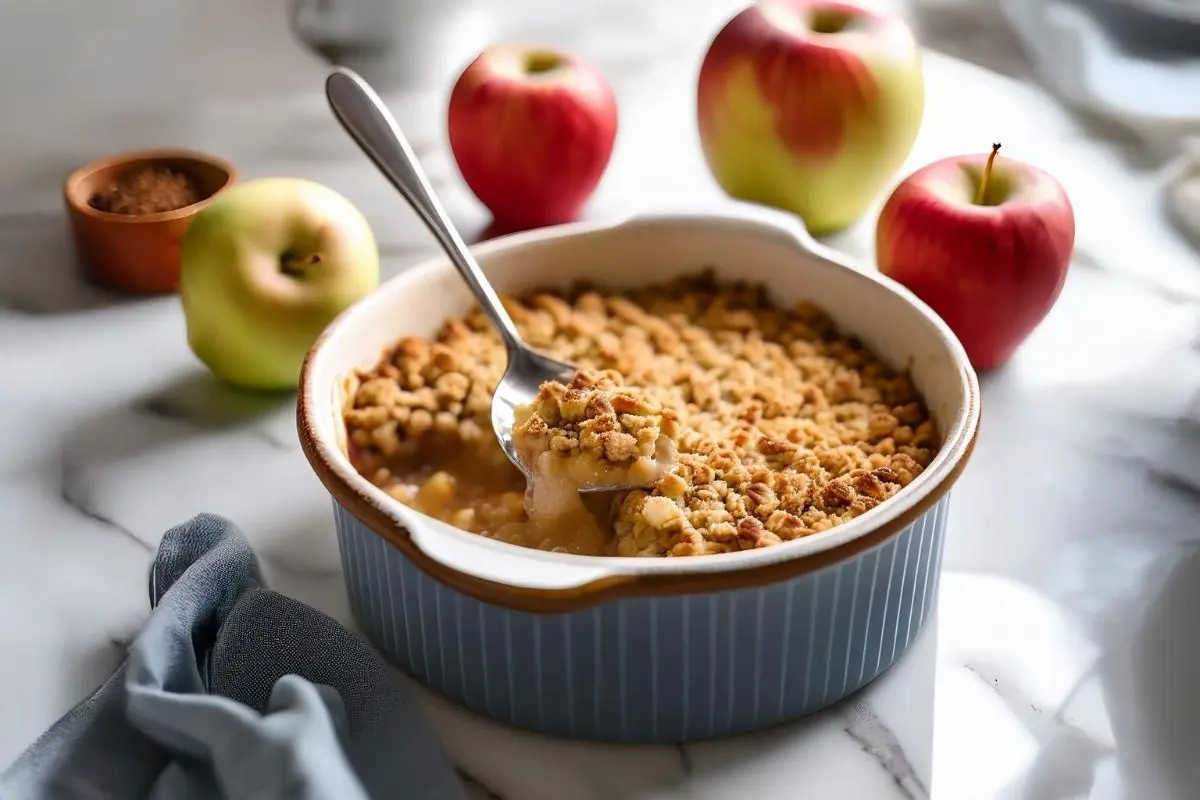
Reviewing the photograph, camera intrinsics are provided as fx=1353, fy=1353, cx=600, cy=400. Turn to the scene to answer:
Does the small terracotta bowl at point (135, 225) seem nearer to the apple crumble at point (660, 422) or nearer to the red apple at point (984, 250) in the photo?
the apple crumble at point (660, 422)

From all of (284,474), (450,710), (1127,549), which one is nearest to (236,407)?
(284,474)

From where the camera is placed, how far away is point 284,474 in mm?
1027

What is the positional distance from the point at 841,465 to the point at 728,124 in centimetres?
50

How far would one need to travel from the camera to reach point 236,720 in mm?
700

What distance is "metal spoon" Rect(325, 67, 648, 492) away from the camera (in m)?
0.96

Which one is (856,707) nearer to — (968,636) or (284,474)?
(968,636)

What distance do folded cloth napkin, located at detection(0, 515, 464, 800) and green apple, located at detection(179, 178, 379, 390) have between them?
273 mm

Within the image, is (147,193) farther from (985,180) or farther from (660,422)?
(985,180)

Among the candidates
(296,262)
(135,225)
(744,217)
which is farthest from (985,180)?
(135,225)

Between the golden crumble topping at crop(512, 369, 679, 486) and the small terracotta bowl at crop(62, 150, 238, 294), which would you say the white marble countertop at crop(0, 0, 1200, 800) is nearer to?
the small terracotta bowl at crop(62, 150, 238, 294)

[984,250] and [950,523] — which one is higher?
[984,250]

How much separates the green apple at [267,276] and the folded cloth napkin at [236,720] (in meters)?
→ 0.27

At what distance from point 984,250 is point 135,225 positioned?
2.35 ft

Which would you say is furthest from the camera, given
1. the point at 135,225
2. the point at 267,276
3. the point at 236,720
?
the point at 135,225
